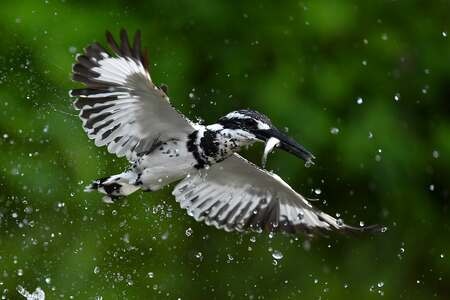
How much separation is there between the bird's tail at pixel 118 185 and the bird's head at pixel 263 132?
0.35 meters

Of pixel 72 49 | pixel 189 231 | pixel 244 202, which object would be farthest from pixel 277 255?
pixel 72 49

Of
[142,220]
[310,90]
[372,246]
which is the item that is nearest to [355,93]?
[310,90]

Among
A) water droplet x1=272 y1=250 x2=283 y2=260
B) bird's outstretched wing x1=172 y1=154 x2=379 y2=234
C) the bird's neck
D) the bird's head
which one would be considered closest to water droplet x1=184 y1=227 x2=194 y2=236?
water droplet x1=272 y1=250 x2=283 y2=260

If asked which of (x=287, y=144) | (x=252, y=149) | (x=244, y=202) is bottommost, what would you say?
(x=252, y=149)

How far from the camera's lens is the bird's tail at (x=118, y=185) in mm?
3717

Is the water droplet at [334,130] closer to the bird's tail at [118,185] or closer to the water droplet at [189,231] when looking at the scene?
the water droplet at [189,231]

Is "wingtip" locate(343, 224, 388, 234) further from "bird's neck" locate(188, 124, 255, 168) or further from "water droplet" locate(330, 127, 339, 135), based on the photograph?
"water droplet" locate(330, 127, 339, 135)

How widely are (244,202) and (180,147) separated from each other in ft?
1.55

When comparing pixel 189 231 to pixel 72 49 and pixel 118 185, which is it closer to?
pixel 72 49

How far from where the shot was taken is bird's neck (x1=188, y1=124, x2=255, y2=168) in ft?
11.6

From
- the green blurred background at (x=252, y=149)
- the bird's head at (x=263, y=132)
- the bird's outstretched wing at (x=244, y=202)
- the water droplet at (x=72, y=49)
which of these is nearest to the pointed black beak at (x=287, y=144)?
the bird's head at (x=263, y=132)

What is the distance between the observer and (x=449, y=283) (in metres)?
5.46

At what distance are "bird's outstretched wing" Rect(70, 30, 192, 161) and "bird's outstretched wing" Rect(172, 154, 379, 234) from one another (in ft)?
0.97

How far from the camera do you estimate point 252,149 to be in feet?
16.5
